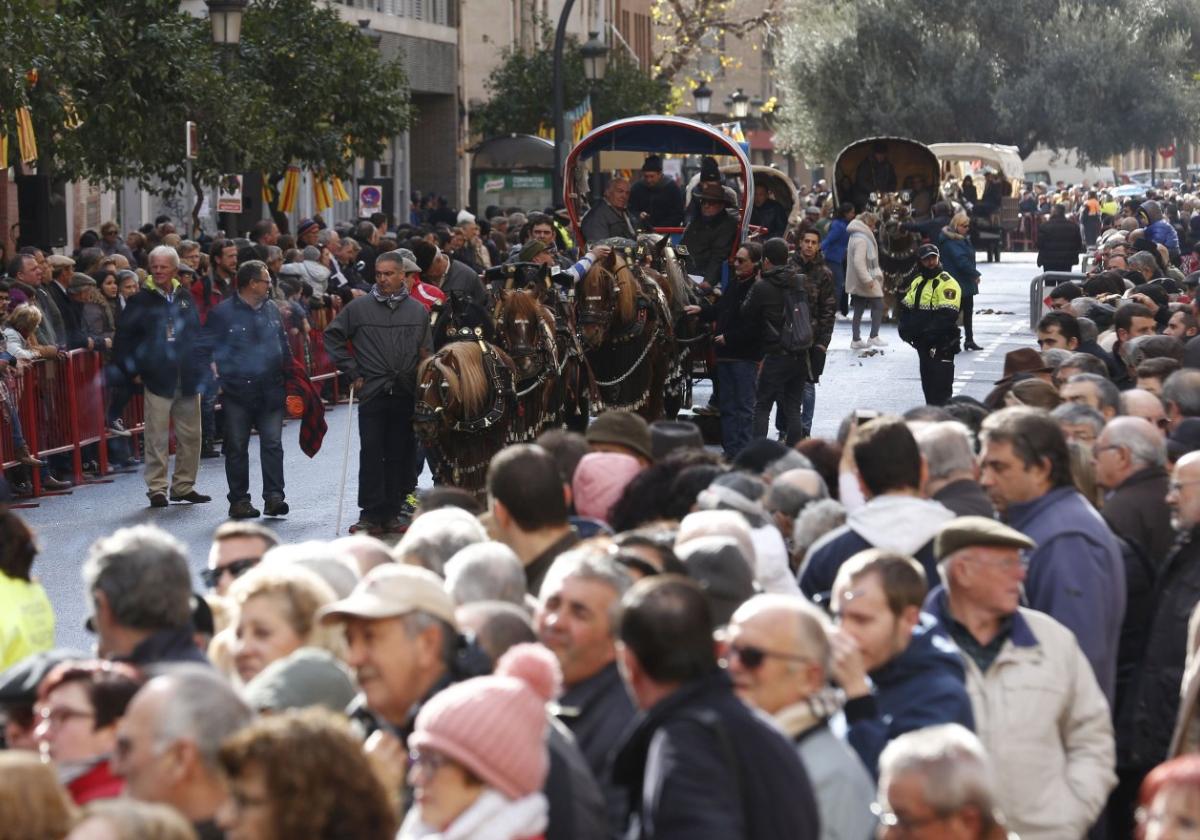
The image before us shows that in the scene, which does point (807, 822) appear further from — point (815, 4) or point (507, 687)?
point (815, 4)

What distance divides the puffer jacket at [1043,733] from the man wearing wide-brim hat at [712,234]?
51.3ft

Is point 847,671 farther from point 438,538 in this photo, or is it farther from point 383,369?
point 383,369

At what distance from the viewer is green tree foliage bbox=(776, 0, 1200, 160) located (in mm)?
67562

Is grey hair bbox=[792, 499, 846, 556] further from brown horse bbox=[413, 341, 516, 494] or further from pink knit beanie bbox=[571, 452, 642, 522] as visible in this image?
brown horse bbox=[413, 341, 516, 494]

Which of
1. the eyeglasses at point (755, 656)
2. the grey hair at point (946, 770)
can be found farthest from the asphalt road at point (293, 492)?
the grey hair at point (946, 770)

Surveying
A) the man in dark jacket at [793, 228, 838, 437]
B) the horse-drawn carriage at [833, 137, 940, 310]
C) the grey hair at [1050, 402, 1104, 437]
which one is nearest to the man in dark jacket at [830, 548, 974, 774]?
the grey hair at [1050, 402, 1104, 437]

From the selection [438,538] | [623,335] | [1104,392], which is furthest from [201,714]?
[623,335]

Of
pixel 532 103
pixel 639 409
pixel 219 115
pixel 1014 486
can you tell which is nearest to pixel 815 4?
pixel 532 103

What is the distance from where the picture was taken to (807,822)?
510 centimetres

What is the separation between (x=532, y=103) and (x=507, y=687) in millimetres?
45315

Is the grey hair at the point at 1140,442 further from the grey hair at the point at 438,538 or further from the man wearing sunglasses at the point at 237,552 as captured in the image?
the man wearing sunglasses at the point at 237,552

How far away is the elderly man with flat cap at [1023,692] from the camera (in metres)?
6.69

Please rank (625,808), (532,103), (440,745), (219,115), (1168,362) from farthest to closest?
1. (532,103)
2. (219,115)
3. (1168,362)
4. (625,808)
5. (440,745)

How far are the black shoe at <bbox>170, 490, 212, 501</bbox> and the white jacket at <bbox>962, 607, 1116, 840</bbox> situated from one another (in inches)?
439
